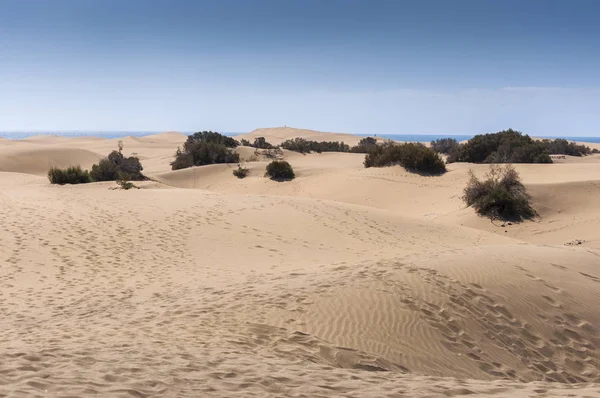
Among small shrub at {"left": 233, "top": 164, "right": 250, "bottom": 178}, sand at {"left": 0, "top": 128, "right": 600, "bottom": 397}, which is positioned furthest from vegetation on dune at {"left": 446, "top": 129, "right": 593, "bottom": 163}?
small shrub at {"left": 233, "top": 164, "right": 250, "bottom": 178}

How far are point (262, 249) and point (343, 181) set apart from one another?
46.9ft

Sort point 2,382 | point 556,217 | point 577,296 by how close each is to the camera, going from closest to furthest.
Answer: point 2,382 → point 577,296 → point 556,217

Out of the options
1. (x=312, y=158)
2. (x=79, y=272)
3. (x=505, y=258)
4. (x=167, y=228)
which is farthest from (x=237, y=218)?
(x=312, y=158)

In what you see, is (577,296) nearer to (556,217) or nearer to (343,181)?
(556,217)

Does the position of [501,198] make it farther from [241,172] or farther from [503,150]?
[241,172]

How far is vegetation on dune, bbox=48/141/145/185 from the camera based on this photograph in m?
22.4

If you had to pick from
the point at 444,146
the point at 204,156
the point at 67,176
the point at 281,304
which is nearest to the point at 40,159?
the point at 204,156

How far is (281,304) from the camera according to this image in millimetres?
7457

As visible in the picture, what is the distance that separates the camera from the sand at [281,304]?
4996 mm

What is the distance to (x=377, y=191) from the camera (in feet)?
78.4

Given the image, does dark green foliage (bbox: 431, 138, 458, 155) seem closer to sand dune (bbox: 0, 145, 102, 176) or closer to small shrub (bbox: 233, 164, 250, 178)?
small shrub (bbox: 233, 164, 250, 178)

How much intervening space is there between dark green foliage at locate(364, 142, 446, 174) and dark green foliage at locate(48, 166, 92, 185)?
1547cm

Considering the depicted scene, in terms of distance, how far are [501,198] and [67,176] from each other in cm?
1843

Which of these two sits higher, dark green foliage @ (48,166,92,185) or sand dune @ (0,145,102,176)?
sand dune @ (0,145,102,176)
